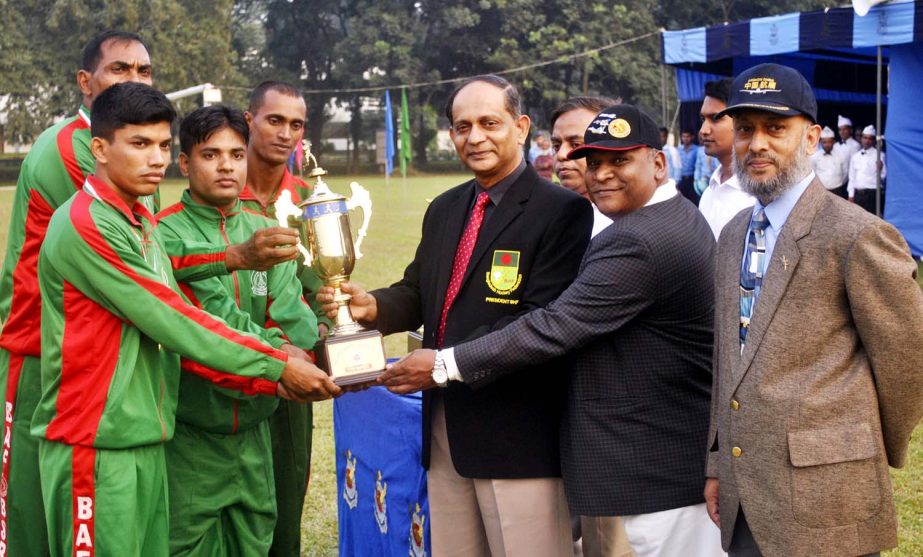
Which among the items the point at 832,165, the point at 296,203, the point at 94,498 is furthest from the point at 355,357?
the point at 832,165

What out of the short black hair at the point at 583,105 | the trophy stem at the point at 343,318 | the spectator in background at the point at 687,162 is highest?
the short black hair at the point at 583,105

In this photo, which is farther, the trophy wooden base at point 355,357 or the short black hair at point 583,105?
the short black hair at point 583,105

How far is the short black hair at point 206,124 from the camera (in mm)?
3789

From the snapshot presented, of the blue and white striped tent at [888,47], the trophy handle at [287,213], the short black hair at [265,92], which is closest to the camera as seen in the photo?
the trophy handle at [287,213]

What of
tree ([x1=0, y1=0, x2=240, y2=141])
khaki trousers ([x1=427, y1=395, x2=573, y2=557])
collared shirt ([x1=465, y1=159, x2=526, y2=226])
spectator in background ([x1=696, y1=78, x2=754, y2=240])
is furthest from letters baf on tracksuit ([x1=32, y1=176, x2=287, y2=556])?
tree ([x1=0, y1=0, x2=240, y2=141])

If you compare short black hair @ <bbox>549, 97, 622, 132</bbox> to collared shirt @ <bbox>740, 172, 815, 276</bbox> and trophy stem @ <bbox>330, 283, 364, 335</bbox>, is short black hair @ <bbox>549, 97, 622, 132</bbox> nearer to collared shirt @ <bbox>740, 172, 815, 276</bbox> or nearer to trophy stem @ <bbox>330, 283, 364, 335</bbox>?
trophy stem @ <bbox>330, 283, 364, 335</bbox>

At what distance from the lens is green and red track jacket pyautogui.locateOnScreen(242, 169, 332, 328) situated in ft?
14.0

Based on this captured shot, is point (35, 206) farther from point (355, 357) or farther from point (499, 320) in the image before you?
point (499, 320)

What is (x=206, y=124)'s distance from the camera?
3793 millimetres

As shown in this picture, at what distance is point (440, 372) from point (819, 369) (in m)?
1.15

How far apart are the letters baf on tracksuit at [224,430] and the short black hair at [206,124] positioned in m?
0.20

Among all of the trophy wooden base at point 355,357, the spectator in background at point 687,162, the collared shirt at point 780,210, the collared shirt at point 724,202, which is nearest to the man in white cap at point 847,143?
the spectator in background at point 687,162

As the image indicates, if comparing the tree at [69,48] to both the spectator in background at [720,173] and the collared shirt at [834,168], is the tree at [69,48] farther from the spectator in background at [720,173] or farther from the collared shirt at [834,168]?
the spectator in background at [720,173]

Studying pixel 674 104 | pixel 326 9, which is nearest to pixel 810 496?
pixel 674 104
